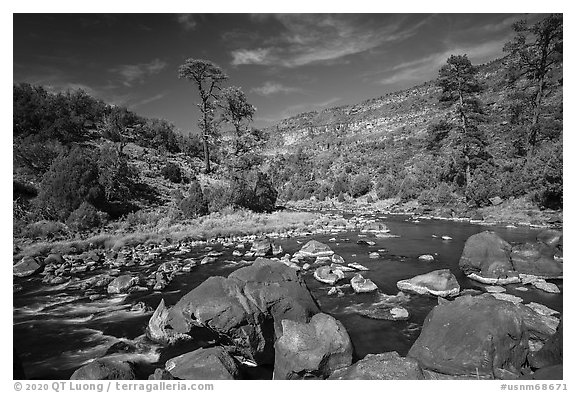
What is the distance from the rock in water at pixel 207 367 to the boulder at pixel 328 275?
15.3 ft

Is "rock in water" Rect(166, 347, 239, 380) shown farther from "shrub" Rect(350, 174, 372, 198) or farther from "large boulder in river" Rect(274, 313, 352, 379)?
"shrub" Rect(350, 174, 372, 198)

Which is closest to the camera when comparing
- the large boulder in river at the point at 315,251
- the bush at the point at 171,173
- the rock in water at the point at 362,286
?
the rock in water at the point at 362,286

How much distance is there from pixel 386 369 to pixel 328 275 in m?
5.32

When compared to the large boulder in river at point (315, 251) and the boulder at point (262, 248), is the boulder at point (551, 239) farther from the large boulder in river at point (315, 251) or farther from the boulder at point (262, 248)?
the boulder at point (262, 248)

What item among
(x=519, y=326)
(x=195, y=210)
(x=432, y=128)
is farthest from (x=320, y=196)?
(x=519, y=326)

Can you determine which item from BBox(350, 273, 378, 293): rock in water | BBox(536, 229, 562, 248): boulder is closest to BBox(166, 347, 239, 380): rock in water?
BBox(350, 273, 378, 293): rock in water

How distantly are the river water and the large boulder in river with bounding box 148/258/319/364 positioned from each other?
360mm

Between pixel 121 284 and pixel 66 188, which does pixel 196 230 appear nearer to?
pixel 66 188

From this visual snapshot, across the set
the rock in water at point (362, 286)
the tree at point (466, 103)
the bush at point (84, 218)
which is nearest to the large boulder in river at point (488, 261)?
the rock in water at point (362, 286)

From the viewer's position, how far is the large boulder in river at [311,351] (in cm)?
445

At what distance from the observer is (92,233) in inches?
556

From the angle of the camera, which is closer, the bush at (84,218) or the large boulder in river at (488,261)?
the large boulder in river at (488,261)

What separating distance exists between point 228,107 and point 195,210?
1091 centimetres
